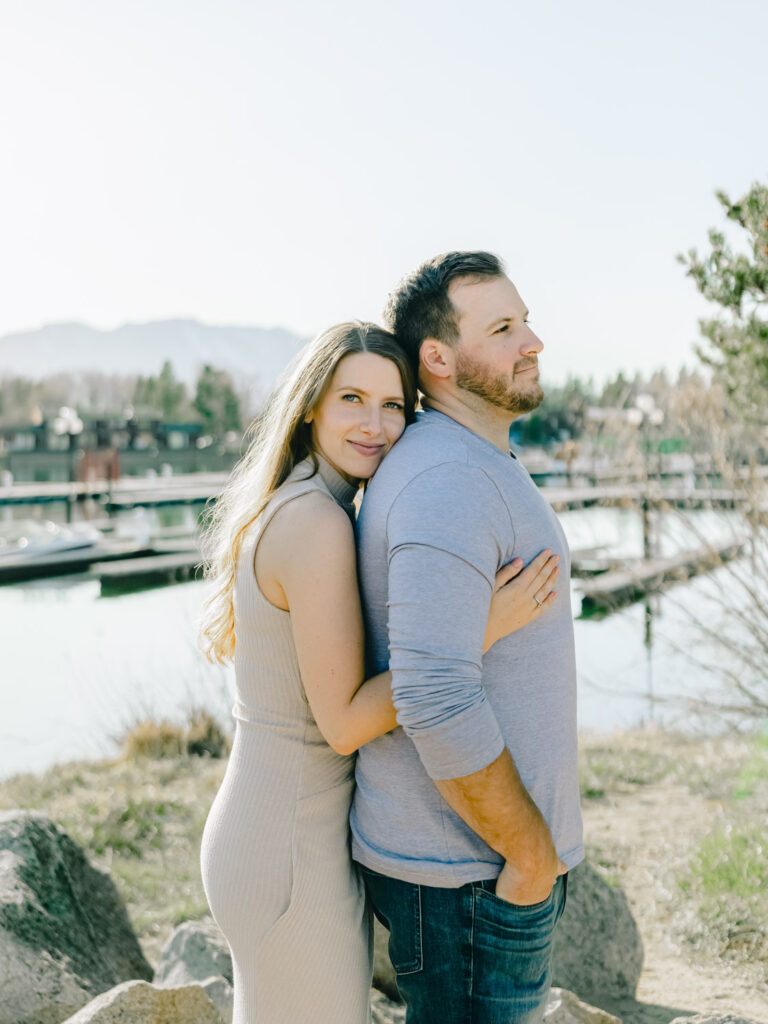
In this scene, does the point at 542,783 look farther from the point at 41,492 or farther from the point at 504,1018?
the point at 41,492

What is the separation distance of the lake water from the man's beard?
3925mm

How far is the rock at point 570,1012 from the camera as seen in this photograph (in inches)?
103

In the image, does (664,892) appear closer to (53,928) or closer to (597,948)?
(597,948)

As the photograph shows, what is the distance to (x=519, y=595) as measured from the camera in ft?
5.52

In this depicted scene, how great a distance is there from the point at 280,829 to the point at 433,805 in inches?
11.7

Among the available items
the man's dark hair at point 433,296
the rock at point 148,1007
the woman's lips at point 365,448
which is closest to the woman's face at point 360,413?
the woman's lips at point 365,448

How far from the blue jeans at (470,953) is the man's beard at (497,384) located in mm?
905

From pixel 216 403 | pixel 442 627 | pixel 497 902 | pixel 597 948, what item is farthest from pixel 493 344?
pixel 216 403

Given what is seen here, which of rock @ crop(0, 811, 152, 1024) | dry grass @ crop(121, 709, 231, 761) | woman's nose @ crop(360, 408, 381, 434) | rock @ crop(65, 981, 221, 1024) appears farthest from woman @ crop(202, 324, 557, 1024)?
dry grass @ crop(121, 709, 231, 761)

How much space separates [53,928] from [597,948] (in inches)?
71.4

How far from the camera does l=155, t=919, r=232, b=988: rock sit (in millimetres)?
3111

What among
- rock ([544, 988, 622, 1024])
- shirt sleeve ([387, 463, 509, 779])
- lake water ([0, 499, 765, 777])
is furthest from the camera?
lake water ([0, 499, 765, 777])

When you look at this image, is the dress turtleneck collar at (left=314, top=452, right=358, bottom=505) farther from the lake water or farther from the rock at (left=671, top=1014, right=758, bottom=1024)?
the lake water

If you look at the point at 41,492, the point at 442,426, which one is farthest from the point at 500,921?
the point at 41,492
